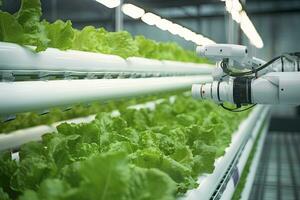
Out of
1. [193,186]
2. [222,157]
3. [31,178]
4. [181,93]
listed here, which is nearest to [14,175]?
[31,178]

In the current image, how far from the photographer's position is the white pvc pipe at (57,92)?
4.25 ft

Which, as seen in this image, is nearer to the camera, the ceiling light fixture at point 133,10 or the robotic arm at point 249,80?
the robotic arm at point 249,80

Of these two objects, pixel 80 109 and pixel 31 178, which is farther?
pixel 80 109

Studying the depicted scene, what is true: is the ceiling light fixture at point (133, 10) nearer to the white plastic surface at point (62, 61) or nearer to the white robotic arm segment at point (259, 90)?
the white plastic surface at point (62, 61)

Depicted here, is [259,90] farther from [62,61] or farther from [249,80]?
[62,61]

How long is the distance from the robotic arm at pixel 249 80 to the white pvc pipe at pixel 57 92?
453 mm

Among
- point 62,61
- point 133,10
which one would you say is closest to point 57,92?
point 62,61

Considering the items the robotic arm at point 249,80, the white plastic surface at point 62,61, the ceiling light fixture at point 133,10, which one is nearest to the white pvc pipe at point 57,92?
the white plastic surface at point 62,61

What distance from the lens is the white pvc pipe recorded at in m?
1.29

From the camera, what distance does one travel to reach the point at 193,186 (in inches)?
71.4

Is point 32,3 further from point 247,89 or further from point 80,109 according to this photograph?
point 80,109

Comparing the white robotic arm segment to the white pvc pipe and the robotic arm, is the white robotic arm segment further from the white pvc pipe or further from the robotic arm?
the white pvc pipe

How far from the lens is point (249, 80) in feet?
6.67

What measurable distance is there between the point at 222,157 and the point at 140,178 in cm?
159
